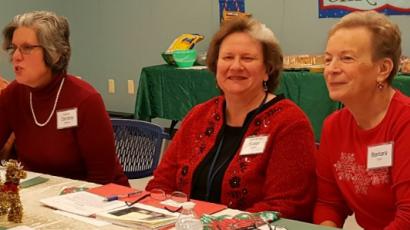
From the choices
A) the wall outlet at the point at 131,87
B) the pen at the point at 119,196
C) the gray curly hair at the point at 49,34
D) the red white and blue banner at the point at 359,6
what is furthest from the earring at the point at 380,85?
the wall outlet at the point at 131,87

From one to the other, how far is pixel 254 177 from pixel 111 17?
16.7ft

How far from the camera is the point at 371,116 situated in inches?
73.7

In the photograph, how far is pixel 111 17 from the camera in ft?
22.2

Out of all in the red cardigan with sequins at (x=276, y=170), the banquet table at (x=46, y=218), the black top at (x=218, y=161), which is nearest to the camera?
the banquet table at (x=46, y=218)

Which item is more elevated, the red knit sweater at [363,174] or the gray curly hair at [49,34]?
the gray curly hair at [49,34]

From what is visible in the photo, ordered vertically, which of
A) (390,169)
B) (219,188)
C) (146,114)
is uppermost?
(390,169)

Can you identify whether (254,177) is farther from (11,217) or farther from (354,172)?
(11,217)

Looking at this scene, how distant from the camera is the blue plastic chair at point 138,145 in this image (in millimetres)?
2684

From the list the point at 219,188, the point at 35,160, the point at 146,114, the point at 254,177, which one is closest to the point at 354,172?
the point at 254,177

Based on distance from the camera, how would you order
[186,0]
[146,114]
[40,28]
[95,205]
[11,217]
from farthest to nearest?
[186,0] → [146,114] → [40,28] → [95,205] → [11,217]

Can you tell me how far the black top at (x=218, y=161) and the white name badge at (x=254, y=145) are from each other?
Result: 0.15ft

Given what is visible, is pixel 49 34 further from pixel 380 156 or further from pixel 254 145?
pixel 380 156

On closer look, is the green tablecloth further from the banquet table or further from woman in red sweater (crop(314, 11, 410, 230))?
the banquet table

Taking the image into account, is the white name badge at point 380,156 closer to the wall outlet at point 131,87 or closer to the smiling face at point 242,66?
the smiling face at point 242,66
